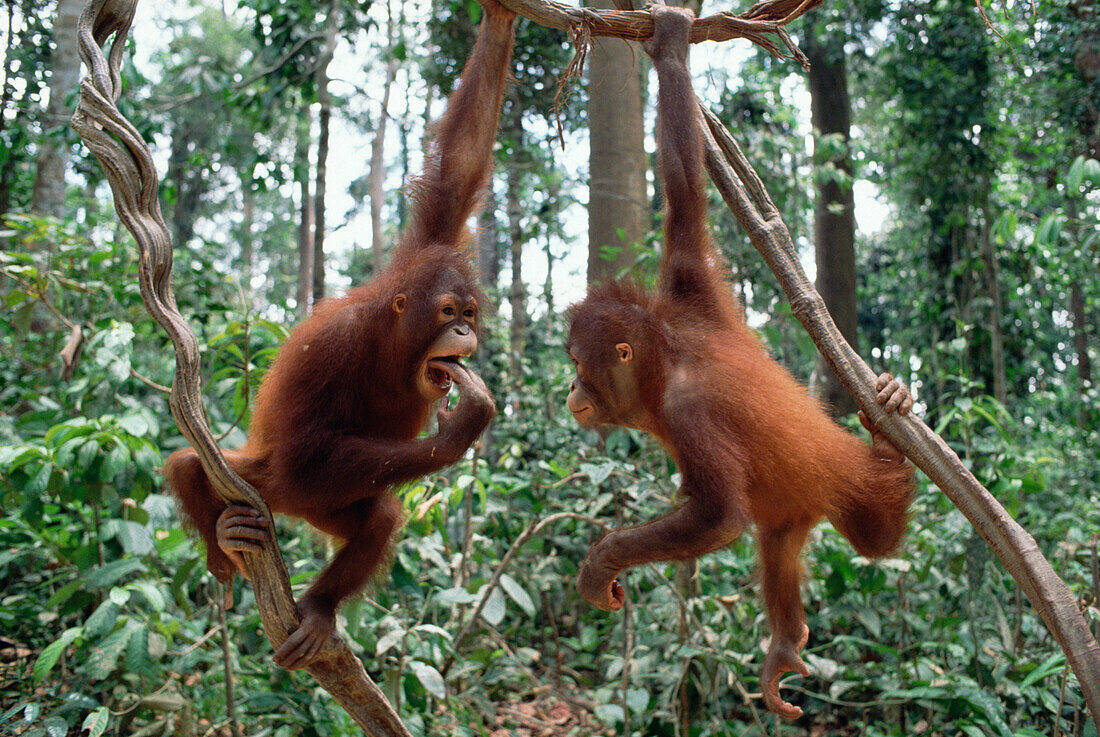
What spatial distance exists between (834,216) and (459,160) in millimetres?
5420

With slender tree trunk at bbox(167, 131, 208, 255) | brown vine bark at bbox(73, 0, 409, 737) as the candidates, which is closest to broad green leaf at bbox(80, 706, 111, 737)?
brown vine bark at bbox(73, 0, 409, 737)

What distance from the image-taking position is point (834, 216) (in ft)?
24.1

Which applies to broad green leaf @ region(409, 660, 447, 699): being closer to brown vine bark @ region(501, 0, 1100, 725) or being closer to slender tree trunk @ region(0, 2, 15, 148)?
brown vine bark @ region(501, 0, 1100, 725)

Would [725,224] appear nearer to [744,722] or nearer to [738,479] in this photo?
[744,722]

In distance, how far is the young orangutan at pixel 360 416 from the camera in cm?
221

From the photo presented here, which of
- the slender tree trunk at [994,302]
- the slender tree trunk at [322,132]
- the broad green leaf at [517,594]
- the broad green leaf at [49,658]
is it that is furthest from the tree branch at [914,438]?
the slender tree trunk at [994,302]

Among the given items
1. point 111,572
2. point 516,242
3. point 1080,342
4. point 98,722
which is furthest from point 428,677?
point 1080,342

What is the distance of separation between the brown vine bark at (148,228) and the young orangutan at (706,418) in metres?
0.83

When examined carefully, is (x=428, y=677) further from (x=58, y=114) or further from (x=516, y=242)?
(x=58, y=114)

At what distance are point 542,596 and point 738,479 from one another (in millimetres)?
2934

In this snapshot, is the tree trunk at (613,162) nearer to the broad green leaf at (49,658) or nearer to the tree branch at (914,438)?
the tree branch at (914,438)

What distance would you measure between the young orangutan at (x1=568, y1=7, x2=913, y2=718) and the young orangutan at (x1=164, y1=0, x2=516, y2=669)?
0.42 metres

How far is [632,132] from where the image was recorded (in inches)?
168

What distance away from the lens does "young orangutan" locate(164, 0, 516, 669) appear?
221 cm
